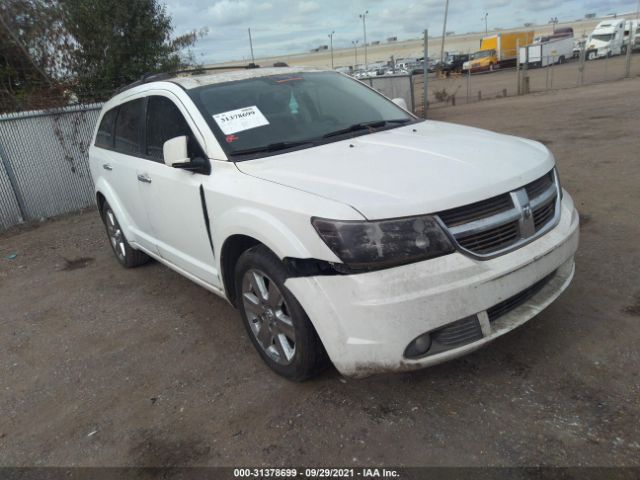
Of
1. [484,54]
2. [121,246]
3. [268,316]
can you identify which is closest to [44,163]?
[121,246]

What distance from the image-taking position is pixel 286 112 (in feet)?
11.9

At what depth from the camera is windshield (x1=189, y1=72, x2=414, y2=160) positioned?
3.35 meters

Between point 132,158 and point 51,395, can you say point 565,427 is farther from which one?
point 132,158

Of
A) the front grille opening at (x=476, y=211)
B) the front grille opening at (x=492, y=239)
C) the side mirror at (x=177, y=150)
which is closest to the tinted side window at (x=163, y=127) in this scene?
the side mirror at (x=177, y=150)

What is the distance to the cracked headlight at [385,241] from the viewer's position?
237 centimetres

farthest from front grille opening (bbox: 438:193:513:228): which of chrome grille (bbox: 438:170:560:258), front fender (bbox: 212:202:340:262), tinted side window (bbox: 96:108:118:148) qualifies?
tinted side window (bbox: 96:108:118:148)

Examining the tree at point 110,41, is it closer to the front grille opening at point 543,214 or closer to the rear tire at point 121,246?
the rear tire at point 121,246

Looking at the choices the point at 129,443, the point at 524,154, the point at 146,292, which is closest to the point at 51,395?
the point at 129,443

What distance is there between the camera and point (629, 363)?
2.87 m

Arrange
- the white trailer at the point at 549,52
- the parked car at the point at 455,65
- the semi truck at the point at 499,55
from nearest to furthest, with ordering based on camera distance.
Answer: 1. the white trailer at the point at 549,52
2. the semi truck at the point at 499,55
3. the parked car at the point at 455,65

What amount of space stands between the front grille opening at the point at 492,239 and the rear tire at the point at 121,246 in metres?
3.68

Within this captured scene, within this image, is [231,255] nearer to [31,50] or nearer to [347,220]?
[347,220]

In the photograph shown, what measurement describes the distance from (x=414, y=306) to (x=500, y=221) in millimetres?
641

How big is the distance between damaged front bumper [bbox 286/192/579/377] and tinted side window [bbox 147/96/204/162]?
1.42 m
